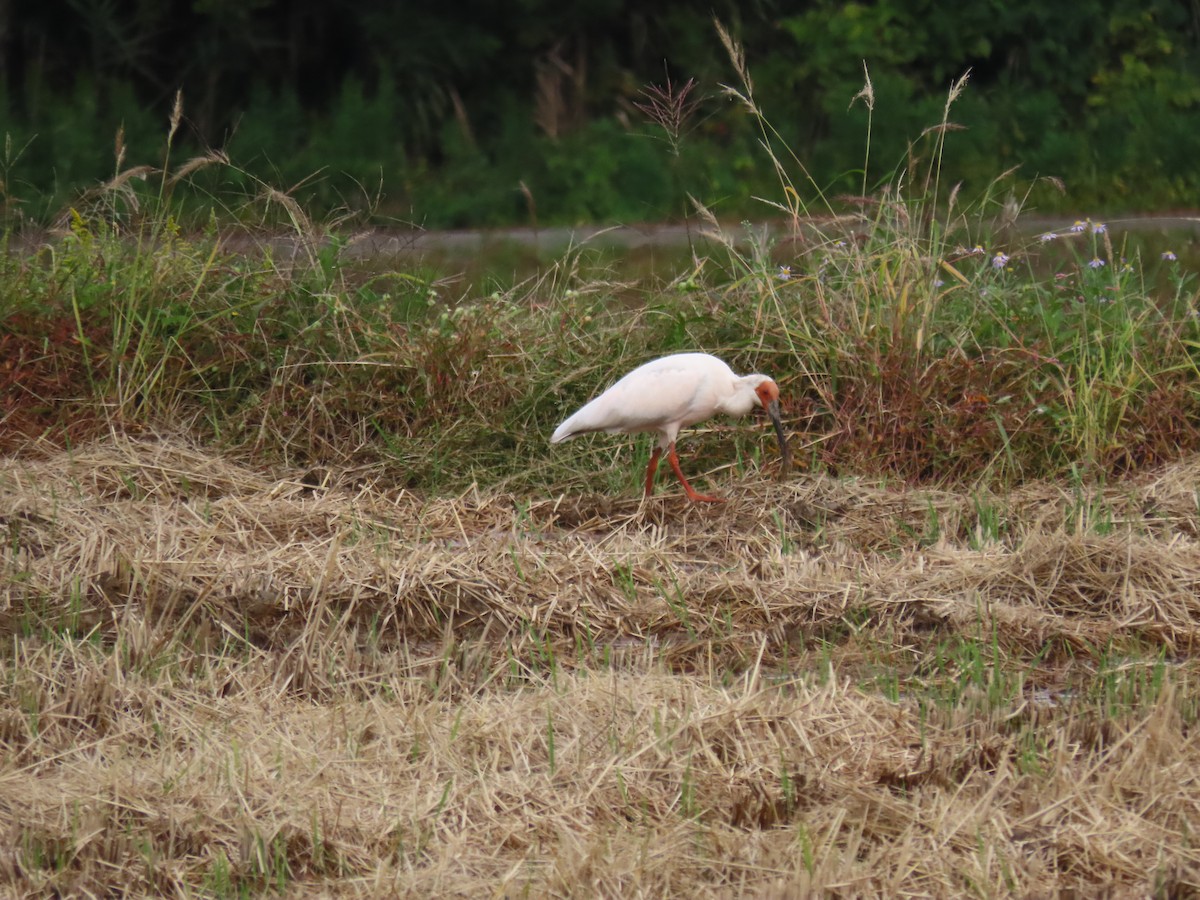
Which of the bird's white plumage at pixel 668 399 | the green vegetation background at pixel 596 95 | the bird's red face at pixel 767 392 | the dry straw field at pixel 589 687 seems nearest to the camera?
the dry straw field at pixel 589 687

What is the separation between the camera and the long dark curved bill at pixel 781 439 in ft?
15.1

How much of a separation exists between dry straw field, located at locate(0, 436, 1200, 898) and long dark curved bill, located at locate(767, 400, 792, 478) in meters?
0.08

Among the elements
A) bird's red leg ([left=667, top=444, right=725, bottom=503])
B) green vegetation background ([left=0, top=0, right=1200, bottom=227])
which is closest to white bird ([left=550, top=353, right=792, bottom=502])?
bird's red leg ([left=667, top=444, right=725, bottom=503])

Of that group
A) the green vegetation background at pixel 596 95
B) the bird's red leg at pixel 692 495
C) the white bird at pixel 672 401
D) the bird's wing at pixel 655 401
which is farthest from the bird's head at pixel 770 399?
the green vegetation background at pixel 596 95

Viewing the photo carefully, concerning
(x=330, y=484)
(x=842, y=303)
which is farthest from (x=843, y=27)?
(x=330, y=484)

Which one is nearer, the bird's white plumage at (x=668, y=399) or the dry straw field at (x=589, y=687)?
the dry straw field at (x=589, y=687)

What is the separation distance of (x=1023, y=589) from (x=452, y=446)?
2043 mm

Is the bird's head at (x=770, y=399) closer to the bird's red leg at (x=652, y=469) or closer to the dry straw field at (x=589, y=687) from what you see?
the dry straw field at (x=589, y=687)

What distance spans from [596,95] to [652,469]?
10327mm

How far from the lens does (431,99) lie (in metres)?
13.7

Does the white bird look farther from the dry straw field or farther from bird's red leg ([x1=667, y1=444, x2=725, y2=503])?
the dry straw field

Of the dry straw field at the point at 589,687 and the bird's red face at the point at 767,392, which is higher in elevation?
the bird's red face at the point at 767,392

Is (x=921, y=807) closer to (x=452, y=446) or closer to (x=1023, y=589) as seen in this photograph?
(x=1023, y=589)

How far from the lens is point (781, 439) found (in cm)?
464
